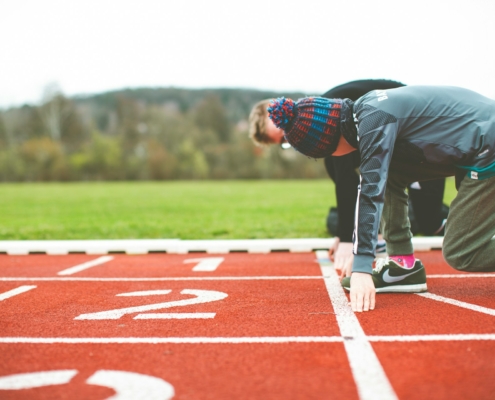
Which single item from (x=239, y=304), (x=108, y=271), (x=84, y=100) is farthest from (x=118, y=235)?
(x=84, y=100)

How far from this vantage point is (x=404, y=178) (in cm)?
357

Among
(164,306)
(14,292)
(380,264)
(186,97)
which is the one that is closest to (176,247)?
(14,292)

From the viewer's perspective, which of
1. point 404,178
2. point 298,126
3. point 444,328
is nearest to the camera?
point 444,328

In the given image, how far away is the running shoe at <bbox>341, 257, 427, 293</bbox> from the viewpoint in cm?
353

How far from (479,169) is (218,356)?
1934 mm

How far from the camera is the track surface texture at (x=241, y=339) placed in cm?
194

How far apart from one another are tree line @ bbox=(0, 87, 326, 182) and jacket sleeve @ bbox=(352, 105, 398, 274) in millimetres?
53500

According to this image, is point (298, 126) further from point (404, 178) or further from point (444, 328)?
point (444, 328)

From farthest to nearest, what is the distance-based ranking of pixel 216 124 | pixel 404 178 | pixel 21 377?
pixel 216 124
pixel 404 178
pixel 21 377

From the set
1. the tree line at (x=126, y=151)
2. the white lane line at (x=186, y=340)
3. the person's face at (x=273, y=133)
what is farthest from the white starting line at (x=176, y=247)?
the tree line at (x=126, y=151)

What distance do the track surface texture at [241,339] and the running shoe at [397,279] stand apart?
0.23ft

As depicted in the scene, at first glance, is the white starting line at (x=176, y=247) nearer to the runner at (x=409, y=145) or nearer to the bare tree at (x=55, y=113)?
the runner at (x=409, y=145)

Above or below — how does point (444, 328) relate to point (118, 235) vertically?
above

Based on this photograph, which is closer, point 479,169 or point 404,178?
point 479,169
